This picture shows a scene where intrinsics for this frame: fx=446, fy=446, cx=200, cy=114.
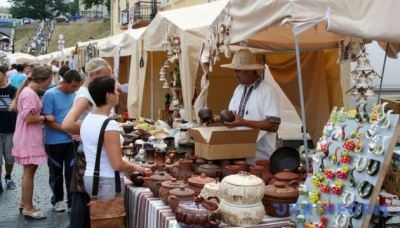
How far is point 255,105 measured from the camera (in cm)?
394

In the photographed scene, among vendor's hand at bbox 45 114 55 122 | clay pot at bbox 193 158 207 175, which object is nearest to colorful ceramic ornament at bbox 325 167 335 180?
clay pot at bbox 193 158 207 175

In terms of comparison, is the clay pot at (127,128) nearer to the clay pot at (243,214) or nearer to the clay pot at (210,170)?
the clay pot at (210,170)

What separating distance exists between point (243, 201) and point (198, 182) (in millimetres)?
Result: 504

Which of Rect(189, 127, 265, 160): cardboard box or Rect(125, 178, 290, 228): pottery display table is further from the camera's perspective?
Rect(189, 127, 265, 160): cardboard box

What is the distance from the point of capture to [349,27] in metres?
2.69

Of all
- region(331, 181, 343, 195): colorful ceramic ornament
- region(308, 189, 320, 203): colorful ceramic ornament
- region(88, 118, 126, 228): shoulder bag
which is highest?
region(331, 181, 343, 195): colorful ceramic ornament

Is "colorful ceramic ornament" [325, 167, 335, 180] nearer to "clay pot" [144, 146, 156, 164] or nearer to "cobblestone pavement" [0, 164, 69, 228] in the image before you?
"clay pot" [144, 146, 156, 164]

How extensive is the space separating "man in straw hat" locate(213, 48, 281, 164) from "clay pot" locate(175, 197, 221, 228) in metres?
1.26

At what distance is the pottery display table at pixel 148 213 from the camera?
101 inches

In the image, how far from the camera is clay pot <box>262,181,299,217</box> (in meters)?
2.59

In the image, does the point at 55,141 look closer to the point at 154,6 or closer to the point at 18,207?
the point at 18,207

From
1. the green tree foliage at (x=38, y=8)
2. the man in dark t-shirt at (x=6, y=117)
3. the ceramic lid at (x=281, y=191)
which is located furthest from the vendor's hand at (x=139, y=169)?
the green tree foliage at (x=38, y=8)

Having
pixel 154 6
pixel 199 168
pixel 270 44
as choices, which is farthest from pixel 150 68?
pixel 154 6

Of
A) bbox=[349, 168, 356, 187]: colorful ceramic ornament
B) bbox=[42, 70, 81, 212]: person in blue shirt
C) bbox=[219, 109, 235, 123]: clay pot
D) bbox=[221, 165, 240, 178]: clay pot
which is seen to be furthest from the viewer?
bbox=[42, 70, 81, 212]: person in blue shirt
